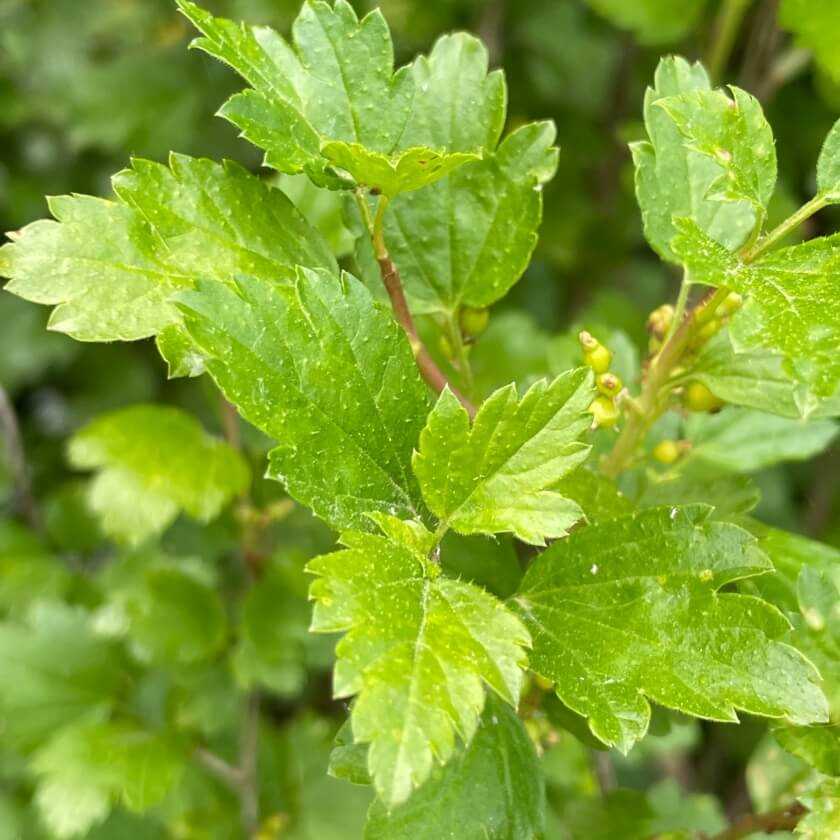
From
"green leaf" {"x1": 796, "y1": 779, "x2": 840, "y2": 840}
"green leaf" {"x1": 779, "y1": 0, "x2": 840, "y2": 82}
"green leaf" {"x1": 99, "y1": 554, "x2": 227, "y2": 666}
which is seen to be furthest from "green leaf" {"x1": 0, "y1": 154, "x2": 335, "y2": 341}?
"green leaf" {"x1": 779, "y1": 0, "x2": 840, "y2": 82}

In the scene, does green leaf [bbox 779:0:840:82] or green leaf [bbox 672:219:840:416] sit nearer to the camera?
green leaf [bbox 672:219:840:416]

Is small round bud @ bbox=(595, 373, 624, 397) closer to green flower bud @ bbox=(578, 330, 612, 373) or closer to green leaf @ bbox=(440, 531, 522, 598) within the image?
green flower bud @ bbox=(578, 330, 612, 373)

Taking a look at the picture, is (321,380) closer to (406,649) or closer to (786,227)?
(406,649)

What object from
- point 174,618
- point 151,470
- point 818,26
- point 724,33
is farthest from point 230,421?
point 724,33

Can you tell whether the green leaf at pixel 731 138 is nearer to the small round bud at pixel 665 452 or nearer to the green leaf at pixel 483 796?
the small round bud at pixel 665 452

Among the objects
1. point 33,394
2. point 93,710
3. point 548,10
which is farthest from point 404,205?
point 33,394

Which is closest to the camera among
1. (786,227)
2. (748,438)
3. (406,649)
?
(406,649)

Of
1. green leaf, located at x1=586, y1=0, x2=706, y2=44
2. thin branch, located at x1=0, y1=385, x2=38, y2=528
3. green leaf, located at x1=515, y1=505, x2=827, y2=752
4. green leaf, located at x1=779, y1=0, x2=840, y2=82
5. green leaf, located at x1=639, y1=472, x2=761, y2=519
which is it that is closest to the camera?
green leaf, located at x1=515, y1=505, x2=827, y2=752
